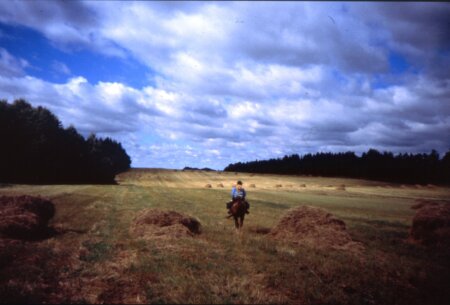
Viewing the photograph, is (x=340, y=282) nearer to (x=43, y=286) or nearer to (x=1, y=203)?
(x=43, y=286)

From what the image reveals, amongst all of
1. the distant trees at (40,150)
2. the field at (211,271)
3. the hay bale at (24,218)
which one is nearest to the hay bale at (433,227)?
the field at (211,271)

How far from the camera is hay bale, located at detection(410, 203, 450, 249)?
16.4 metres

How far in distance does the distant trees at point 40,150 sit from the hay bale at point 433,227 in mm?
54976

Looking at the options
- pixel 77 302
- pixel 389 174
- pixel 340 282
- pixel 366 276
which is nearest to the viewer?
pixel 77 302

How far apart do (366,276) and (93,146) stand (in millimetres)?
76598

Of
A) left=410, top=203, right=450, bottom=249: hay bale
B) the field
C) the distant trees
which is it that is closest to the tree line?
the distant trees

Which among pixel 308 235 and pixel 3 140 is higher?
pixel 3 140

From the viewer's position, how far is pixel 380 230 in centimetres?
2034

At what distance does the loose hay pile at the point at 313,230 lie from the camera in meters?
14.7

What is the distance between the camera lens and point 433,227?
17.3 meters

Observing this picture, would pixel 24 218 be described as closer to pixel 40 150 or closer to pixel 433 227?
pixel 433 227

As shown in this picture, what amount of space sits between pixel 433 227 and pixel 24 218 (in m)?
19.7

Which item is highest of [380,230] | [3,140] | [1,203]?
[3,140]

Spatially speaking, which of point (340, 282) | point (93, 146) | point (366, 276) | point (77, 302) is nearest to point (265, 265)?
point (340, 282)
